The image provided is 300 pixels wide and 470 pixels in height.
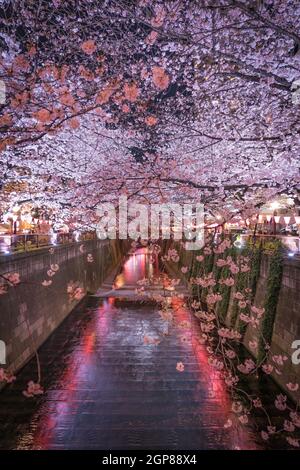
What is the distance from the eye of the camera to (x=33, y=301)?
17984mm

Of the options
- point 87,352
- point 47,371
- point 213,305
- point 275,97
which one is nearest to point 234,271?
point 213,305

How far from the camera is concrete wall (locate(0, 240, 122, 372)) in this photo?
14359 millimetres

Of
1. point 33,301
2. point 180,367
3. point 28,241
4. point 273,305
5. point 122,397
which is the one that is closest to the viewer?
point 122,397

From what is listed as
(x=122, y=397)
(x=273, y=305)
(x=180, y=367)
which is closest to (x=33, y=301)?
(x=122, y=397)

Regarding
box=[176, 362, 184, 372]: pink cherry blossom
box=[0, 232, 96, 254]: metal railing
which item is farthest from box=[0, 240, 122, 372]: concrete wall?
box=[176, 362, 184, 372]: pink cherry blossom

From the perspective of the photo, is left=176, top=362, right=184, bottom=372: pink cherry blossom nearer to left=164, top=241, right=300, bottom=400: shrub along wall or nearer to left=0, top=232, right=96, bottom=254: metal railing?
left=164, top=241, right=300, bottom=400: shrub along wall

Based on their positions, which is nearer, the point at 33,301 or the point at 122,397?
the point at 122,397

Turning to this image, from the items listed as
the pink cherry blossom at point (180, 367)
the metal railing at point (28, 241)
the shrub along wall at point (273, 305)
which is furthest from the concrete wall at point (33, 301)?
the shrub along wall at point (273, 305)

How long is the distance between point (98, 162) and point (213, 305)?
13487mm

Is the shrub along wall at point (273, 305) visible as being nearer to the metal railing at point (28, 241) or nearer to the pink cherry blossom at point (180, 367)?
the pink cherry blossom at point (180, 367)

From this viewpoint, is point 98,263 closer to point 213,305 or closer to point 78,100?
point 213,305

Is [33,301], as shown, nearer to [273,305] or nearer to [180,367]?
[180,367]

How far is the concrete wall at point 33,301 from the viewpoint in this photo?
14359 mm

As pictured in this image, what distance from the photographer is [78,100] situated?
13.0 meters
